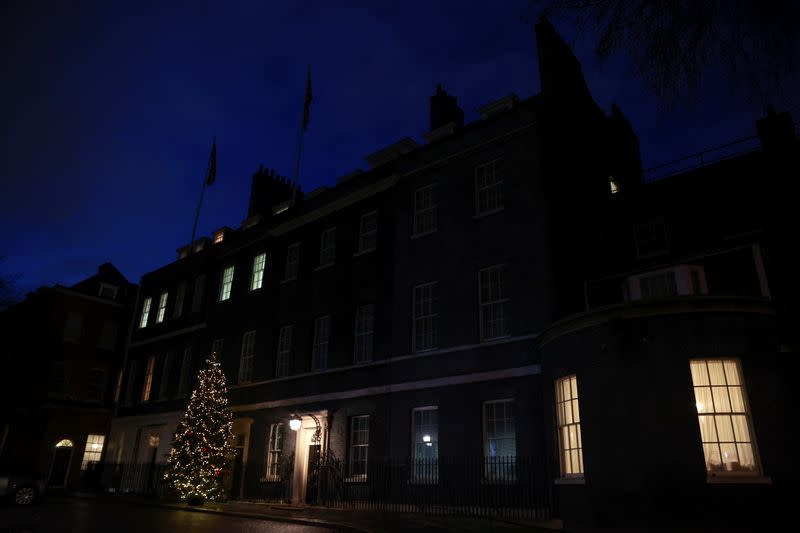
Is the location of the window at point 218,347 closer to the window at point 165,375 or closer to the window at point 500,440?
the window at point 165,375

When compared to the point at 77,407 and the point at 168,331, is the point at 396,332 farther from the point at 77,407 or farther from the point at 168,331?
the point at 77,407

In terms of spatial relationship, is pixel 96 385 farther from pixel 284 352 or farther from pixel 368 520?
pixel 368 520

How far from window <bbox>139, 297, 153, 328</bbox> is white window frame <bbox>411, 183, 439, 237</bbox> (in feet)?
70.3

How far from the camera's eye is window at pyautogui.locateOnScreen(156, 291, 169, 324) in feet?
111

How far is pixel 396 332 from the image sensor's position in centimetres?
1977

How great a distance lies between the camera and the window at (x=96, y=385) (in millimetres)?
36812

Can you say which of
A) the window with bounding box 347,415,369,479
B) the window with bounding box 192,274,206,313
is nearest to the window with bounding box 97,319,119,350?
the window with bounding box 192,274,206,313

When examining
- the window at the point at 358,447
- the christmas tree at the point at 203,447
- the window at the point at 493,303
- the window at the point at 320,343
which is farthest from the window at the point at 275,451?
the window at the point at 493,303

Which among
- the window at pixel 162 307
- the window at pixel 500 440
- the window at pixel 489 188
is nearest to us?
the window at pixel 500 440

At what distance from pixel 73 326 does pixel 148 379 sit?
8.68 m

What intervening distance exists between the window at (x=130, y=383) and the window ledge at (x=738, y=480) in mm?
30424

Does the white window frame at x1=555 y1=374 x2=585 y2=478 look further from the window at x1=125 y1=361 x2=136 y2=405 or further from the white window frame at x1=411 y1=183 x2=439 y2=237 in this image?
the window at x1=125 y1=361 x2=136 y2=405

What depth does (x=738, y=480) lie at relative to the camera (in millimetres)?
10984

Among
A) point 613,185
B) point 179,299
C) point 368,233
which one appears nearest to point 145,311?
point 179,299
